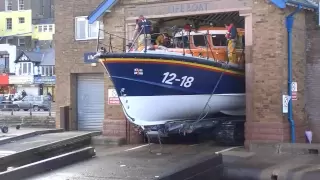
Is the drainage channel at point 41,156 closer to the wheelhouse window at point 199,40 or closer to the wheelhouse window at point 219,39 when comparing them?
the wheelhouse window at point 199,40

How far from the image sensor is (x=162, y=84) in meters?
15.1

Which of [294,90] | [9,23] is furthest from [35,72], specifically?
[294,90]

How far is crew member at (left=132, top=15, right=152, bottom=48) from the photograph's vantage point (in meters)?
16.7

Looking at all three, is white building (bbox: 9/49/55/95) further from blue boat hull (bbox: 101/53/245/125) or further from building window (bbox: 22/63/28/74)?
blue boat hull (bbox: 101/53/245/125)

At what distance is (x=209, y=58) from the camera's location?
16.4 metres

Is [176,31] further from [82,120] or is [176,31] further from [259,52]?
[82,120]

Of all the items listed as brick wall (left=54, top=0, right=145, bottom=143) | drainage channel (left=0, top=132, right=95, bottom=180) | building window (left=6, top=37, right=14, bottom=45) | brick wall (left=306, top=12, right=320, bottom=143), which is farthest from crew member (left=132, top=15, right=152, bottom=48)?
building window (left=6, top=37, right=14, bottom=45)

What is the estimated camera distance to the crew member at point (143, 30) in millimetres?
16672

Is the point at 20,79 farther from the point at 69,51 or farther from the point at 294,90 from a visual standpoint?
the point at 294,90

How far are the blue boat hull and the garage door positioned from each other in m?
7.03

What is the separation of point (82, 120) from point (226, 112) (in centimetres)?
769

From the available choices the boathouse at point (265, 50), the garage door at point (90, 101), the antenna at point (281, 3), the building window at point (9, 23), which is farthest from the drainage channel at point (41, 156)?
the building window at point (9, 23)

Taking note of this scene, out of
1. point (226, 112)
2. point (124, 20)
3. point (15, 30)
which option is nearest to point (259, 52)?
point (226, 112)

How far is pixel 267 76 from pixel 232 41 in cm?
164
